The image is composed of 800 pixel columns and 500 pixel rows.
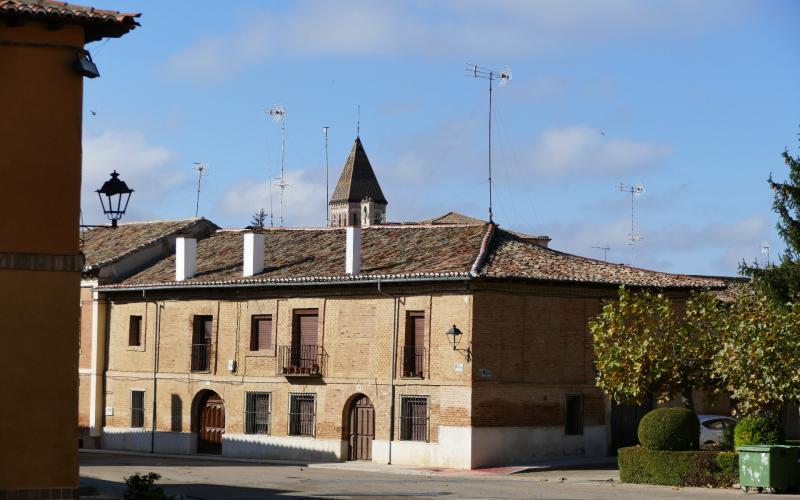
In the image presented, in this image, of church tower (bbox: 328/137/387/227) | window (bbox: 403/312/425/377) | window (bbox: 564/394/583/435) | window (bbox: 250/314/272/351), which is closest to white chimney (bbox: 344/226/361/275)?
window (bbox: 403/312/425/377)

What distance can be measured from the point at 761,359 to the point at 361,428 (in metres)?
14.4

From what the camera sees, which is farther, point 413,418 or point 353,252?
point 353,252

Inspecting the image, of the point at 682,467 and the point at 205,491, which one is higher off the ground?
the point at 682,467

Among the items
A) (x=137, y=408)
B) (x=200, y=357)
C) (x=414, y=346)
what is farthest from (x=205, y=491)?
(x=137, y=408)

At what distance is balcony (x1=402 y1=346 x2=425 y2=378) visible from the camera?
41188mm

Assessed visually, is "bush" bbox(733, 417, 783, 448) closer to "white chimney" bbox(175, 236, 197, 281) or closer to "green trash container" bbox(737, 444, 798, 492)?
"green trash container" bbox(737, 444, 798, 492)

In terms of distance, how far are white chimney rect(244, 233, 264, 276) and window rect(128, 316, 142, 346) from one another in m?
5.84

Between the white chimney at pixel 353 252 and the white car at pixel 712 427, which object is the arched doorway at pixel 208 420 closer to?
the white chimney at pixel 353 252

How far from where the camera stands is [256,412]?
45.6 meters

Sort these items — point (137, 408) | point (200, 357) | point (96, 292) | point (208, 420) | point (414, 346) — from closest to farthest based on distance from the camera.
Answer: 1. point (414, 346)
2. point (208, 420)
3. point (200, 357)
4. point (137, 408)
5. point (96, 292)

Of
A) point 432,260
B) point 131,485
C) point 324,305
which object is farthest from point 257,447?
point 131,485

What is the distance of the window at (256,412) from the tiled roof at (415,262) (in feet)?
12.4

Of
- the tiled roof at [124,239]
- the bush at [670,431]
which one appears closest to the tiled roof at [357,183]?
the tiled roof at [124,239]

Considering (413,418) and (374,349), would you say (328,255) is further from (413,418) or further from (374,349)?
(413,418)
